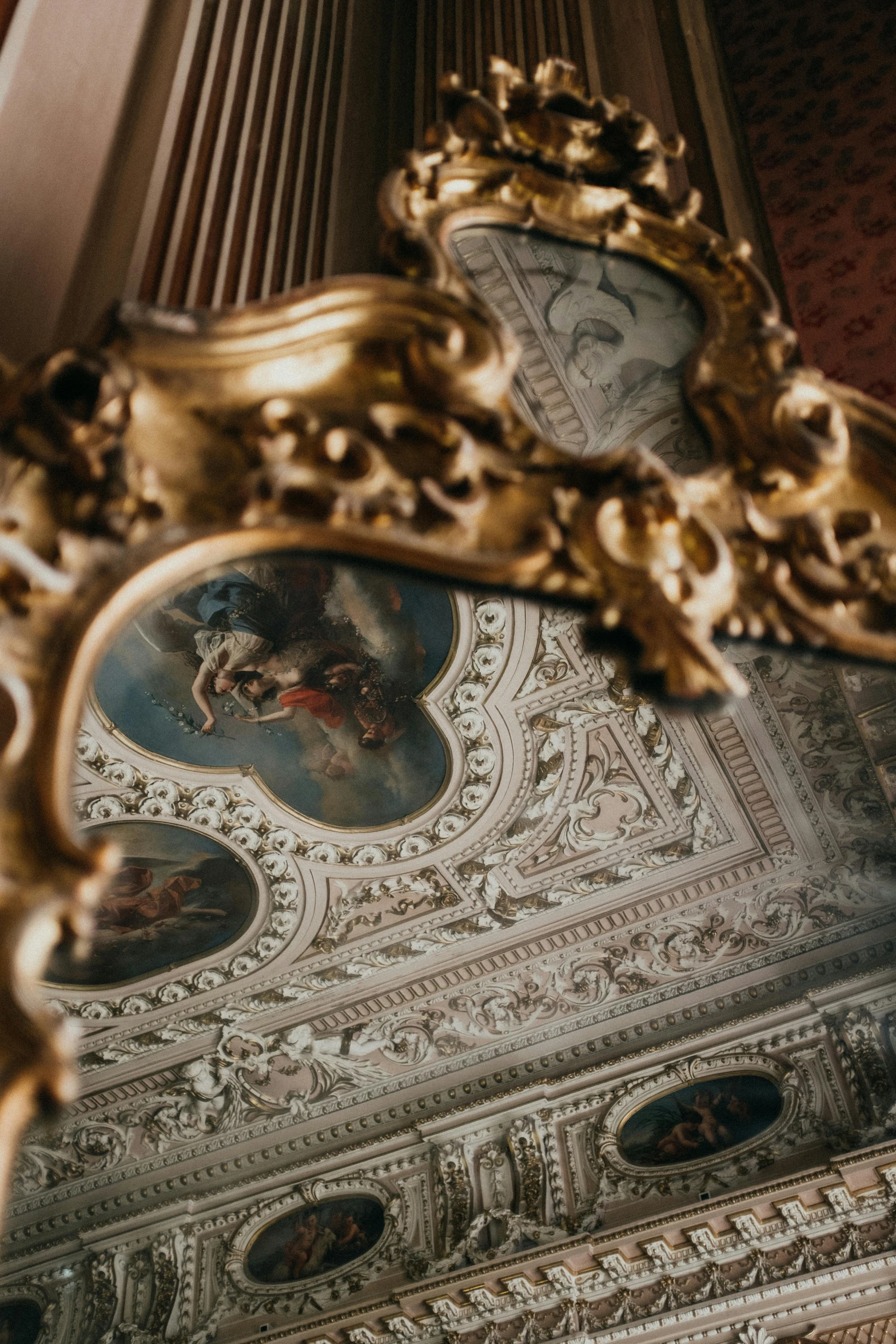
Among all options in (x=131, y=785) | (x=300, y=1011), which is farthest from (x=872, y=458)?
(x=300, y=1011)

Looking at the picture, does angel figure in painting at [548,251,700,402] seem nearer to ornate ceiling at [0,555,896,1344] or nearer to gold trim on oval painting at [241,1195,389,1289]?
ornate ceiling at [0,555,896,1344]

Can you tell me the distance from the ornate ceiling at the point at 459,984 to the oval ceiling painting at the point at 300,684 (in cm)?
2

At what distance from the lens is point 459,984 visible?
28.9 ft

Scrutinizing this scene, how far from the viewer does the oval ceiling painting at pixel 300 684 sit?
7281 millimetres

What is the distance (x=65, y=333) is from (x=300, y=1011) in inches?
309

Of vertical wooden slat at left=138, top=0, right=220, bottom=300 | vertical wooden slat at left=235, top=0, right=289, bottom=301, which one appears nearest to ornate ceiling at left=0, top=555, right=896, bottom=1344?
vertical wooden slat at left=235, top=0, right=289, bottom=301

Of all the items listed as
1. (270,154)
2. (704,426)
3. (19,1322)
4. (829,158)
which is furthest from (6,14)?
(19,1322)

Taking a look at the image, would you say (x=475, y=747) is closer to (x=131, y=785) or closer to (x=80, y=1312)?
(x=131, y=785)

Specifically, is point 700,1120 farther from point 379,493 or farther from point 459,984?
point 379,493

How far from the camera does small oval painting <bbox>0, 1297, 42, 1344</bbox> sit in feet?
31.5

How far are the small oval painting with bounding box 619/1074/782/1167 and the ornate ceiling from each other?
2 centimetres

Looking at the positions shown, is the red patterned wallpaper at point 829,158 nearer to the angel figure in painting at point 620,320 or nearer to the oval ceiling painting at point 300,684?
the angel figure in painting at point 620,320

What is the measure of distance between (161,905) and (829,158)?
23.2ft

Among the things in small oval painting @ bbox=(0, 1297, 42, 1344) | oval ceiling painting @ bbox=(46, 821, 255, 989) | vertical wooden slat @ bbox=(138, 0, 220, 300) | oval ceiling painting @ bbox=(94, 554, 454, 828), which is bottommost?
small oval painting @ bbox=(0, 1297, 42, 1344)
